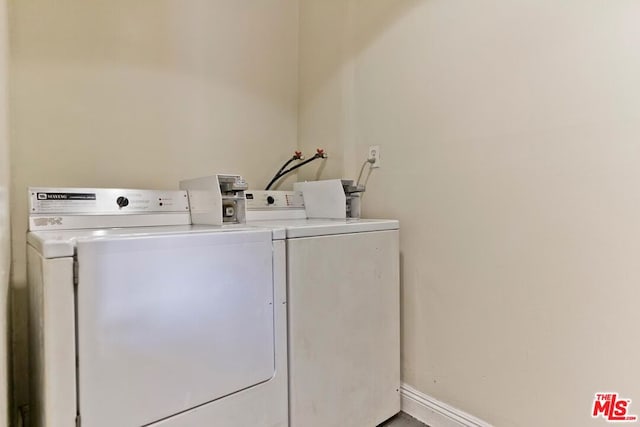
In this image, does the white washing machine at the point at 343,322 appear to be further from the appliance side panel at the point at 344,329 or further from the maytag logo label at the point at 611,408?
the maytag logo label at the point at 611,408

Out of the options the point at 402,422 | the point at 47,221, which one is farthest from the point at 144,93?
the point at 402,422

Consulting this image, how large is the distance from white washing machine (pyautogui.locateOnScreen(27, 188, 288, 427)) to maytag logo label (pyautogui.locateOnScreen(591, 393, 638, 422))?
1031 millimetres

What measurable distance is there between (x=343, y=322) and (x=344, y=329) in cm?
3

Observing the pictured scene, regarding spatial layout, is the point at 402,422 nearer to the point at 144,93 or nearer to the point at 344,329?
the point at 344,329

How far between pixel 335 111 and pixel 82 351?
1698 mm

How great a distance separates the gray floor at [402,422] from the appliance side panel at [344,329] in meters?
0.04

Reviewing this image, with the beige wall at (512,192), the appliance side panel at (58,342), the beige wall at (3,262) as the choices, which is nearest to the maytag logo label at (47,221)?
the beige wall at (3,262)

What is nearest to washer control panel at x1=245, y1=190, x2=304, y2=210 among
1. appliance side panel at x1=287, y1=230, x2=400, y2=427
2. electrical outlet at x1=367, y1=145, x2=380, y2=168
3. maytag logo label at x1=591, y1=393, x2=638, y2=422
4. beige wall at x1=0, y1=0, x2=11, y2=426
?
electrical outlet at x1=367, y1=145, x2=380, y2=168

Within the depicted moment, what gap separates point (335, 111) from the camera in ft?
6.92

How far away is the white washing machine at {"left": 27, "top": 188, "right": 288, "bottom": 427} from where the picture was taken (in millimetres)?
845

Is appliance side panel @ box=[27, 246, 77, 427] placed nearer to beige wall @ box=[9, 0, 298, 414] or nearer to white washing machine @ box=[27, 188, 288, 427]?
white washing machine @ box=[27, 188, 288, 427]

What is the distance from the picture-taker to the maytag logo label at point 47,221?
4.04ft

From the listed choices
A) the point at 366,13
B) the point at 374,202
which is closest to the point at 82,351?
the point at 374,202

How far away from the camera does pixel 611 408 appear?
115 cm
